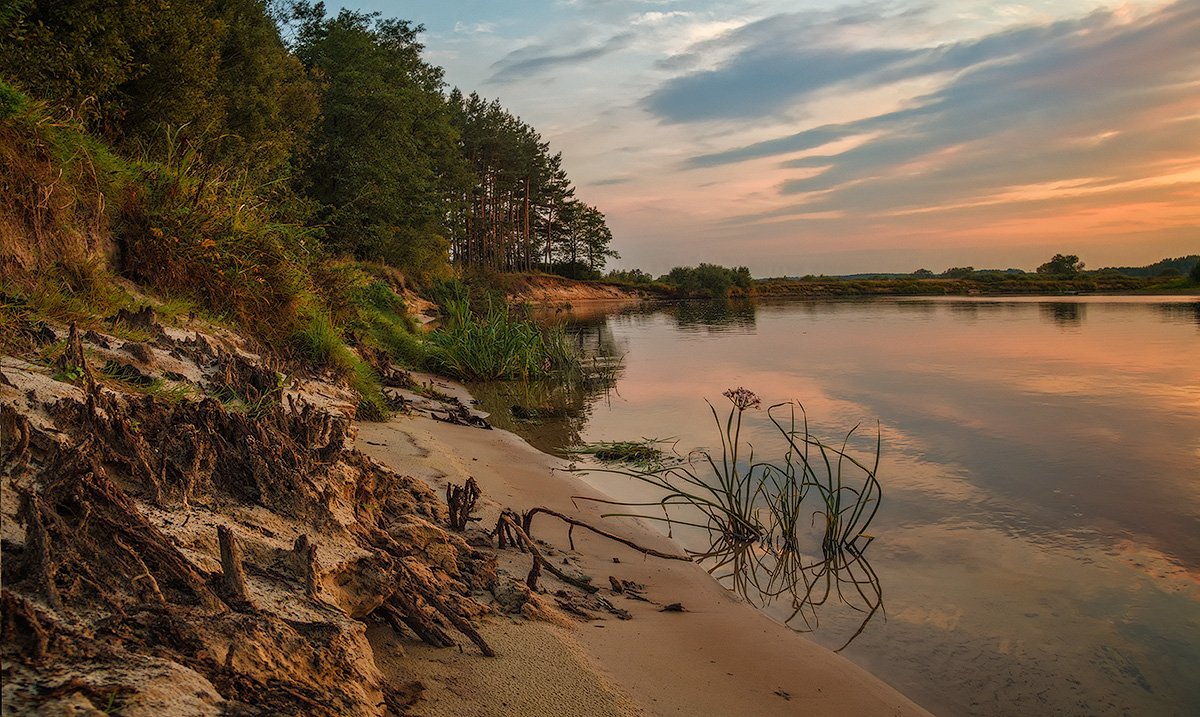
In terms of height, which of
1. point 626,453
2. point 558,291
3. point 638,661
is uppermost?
point 558,291

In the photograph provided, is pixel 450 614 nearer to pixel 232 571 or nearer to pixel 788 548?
pixel 232 571

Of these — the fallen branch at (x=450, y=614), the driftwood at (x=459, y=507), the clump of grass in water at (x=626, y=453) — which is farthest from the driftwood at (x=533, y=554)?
the clump of grass in water at (x=626, y=453)

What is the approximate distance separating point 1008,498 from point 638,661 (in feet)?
15.3

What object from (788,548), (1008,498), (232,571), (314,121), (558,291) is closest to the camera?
(232,571)

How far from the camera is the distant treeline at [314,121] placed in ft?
27.3

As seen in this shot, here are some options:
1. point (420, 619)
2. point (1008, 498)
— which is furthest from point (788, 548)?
point (420, 619)

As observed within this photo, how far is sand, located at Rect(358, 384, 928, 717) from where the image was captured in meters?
2.24

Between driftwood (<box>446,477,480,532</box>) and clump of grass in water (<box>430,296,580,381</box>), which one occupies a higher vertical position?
clump of grass in water (<box>430,296,580,381</box>)

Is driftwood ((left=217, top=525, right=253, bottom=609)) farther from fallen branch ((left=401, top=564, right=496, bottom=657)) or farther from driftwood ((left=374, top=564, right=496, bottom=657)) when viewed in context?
fallen branch ((left=401, top=564, right=496, bottom=657))

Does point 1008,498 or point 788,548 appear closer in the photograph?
point 788,548

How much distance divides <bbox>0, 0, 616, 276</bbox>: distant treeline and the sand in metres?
5.08

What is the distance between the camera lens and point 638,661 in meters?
2.76

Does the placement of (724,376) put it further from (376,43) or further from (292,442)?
(376,43)

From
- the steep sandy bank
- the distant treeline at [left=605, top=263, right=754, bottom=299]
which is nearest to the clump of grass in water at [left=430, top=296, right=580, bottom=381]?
the steep sandy bank
